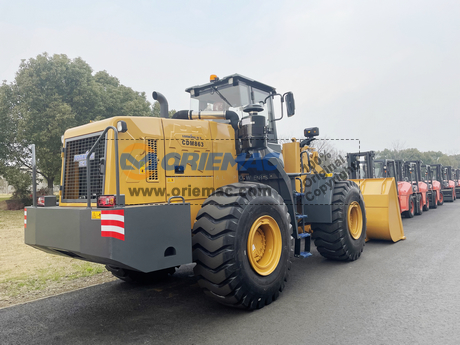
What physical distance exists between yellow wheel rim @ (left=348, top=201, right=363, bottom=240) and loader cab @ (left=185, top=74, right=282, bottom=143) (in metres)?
2.43

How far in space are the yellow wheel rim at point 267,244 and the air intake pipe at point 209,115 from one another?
1.59m

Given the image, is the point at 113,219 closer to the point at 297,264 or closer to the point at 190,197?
the point at 190,197

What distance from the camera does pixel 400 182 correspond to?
48.2ft

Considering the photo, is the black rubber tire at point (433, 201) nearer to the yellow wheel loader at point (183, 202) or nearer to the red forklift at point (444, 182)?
the red forklift at point (444, 182)

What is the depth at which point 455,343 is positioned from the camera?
10.7 feet

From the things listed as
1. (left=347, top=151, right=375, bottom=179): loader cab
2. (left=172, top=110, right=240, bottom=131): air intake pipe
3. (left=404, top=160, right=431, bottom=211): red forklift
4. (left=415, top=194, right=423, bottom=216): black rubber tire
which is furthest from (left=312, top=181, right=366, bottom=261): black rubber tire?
(left=404, top=160, right=431, bottom=211): red forklift

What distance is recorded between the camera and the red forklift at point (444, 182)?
21.9 meters

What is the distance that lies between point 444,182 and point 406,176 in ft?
27.9

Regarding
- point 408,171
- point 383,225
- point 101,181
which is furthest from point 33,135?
point 408,171

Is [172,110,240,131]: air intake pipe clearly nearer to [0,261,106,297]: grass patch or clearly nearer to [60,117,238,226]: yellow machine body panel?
[60,117,238,226]: yellow machine body panel

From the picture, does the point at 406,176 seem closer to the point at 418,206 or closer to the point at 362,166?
the point at 418,206

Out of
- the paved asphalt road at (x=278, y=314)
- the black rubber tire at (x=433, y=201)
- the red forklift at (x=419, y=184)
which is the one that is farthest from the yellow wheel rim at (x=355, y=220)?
the black rubber tire at (x=433, y=201)

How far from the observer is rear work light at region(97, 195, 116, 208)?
3.56 metres

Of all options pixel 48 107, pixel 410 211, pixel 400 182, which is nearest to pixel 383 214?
pixel 410 211
